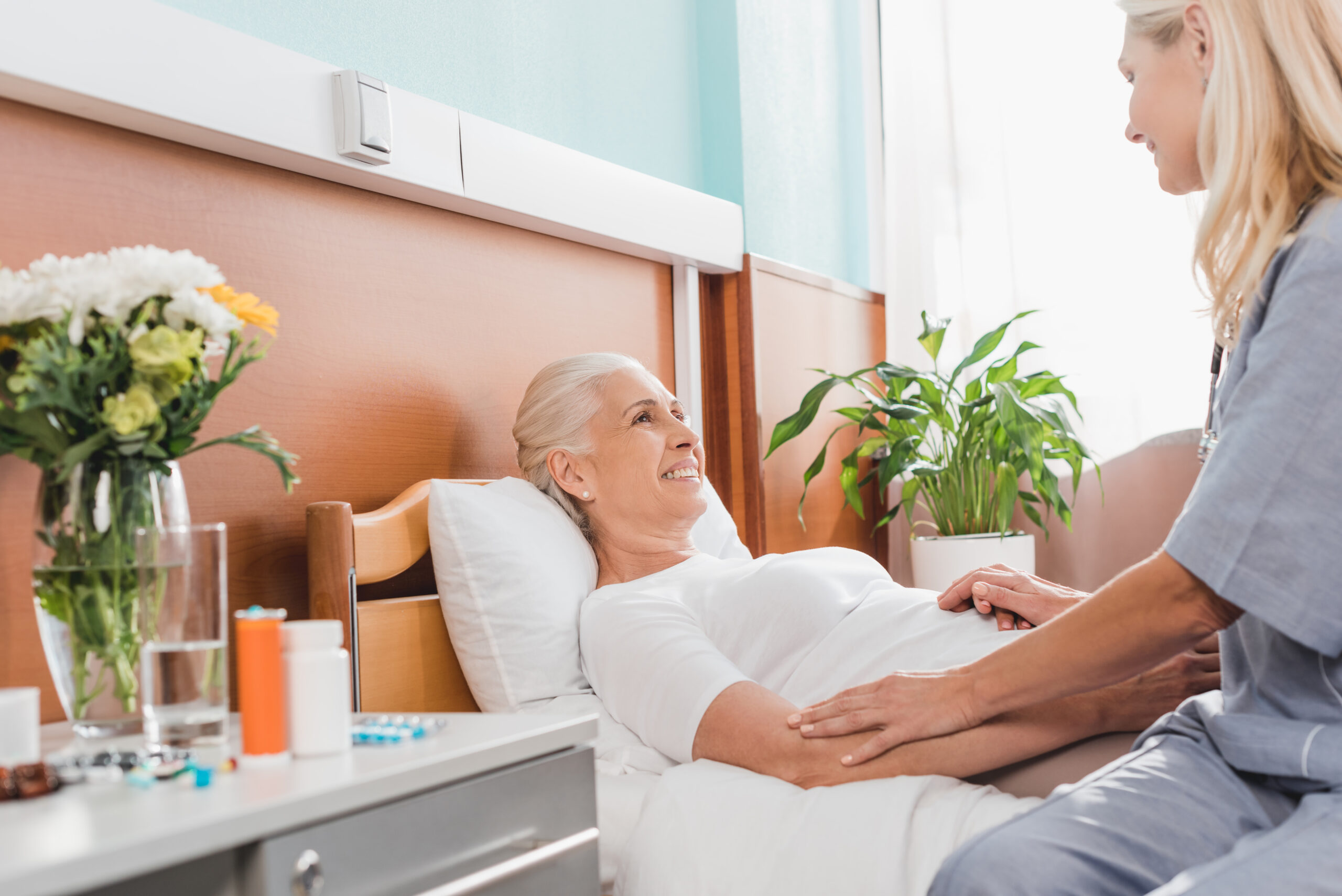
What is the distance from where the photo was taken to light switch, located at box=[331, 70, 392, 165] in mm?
1478

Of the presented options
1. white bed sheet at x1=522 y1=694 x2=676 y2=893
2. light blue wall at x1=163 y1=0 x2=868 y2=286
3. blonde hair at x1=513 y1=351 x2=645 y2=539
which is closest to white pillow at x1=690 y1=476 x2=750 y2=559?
blonde hair at x1=513 y1=351 x2=645 y2=539

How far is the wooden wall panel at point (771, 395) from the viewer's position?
2.42m

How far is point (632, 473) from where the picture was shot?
170cm

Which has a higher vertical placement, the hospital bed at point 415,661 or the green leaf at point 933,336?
the green leaf at point 933,336

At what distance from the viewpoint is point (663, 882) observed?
1.09 meters

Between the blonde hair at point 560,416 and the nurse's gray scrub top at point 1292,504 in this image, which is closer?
the nurse's gray scrub top at point 1292,504

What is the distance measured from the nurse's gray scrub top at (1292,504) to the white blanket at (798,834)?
0.27 metres

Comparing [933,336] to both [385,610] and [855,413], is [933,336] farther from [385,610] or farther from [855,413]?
[385,610]

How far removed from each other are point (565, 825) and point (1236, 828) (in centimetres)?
58

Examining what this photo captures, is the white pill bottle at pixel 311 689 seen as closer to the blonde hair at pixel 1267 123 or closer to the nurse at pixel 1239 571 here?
the nurse at pixel 1239 571

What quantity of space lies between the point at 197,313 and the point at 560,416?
2.66 feet

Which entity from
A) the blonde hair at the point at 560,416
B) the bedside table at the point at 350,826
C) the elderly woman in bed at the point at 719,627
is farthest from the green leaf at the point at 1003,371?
the bedside table at the point at 350,826

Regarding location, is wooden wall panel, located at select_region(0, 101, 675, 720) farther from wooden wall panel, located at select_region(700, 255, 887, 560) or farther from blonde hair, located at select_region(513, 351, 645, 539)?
wooden wall panel, located at select_region(700, 255, 887, 560)

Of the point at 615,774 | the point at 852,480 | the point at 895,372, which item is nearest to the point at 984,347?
the point at 895,372
